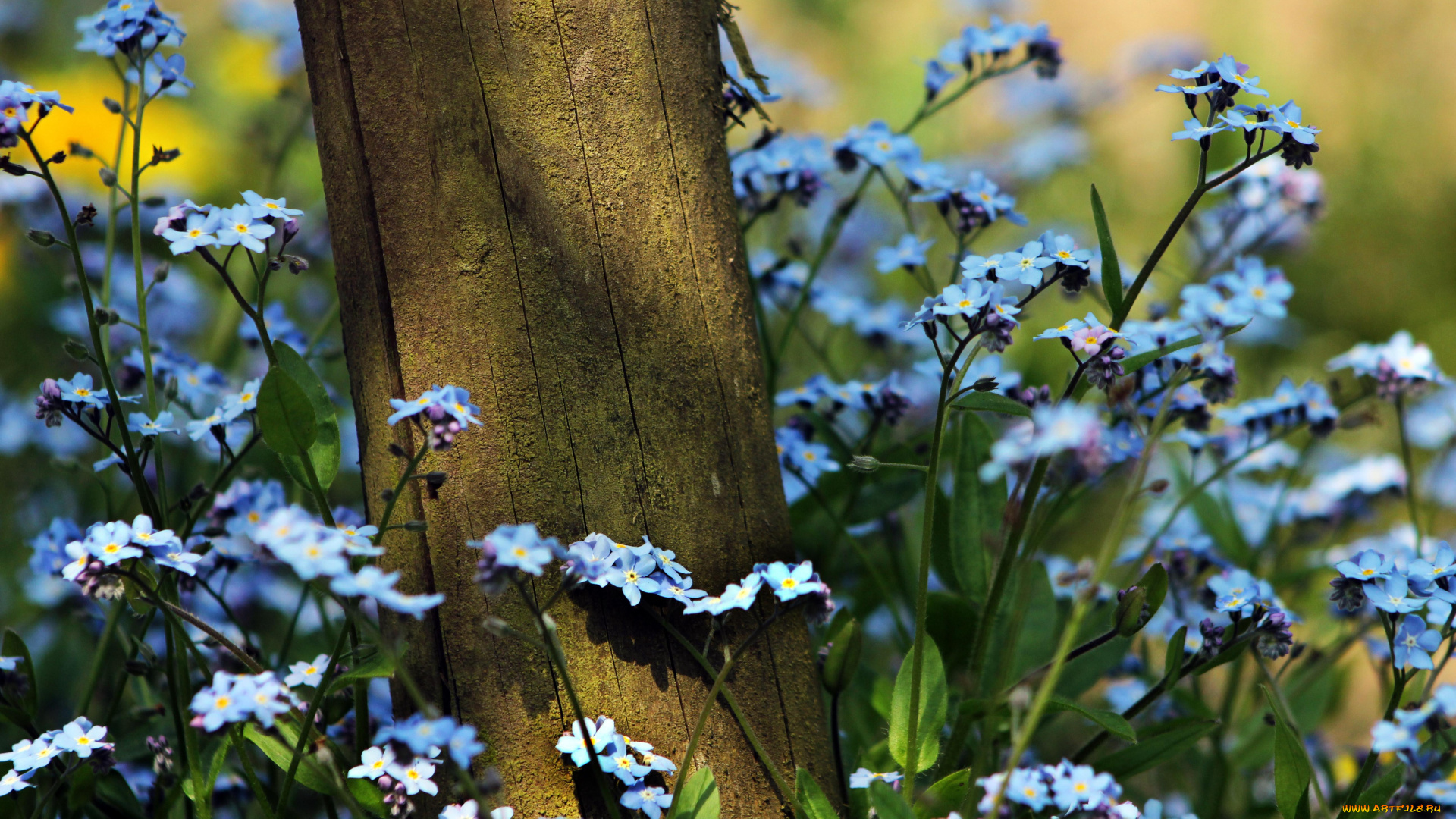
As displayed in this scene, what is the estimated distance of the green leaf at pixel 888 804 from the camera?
130 cm

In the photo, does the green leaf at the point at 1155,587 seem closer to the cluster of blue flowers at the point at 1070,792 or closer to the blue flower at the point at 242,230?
the cluster of blue flowers at the point at 1070,792

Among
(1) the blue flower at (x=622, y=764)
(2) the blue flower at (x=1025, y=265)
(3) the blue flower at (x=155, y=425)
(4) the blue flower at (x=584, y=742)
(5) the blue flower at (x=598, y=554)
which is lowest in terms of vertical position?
(1) the blue flower at (x=622, y=764)

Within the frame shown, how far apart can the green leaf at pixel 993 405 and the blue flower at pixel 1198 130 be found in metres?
0.41

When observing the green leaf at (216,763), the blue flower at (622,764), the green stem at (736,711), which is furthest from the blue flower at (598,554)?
the green leaf at (216,763)

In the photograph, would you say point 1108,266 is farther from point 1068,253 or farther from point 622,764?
point 622,764

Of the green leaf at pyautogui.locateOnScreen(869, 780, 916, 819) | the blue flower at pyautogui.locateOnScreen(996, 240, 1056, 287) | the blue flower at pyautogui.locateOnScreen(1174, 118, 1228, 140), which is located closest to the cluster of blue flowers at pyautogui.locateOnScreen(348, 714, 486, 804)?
the green leaf at pyautogui.locateOnScreen(869, 780, 916, 819)

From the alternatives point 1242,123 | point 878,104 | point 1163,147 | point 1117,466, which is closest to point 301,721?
point 1242,123

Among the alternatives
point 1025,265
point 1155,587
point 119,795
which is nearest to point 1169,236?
point 1025,265

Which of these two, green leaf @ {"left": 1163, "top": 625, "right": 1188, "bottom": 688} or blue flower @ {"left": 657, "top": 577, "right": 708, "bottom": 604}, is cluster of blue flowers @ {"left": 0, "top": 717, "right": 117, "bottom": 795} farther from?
green leaf @ {"left": 1163, "top": 625, "right": 1188, "bottom": 688}

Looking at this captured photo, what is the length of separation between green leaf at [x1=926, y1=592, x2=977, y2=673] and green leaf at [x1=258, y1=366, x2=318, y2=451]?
110 centimetres

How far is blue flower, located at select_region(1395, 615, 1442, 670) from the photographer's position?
58.9 inches

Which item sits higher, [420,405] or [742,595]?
[420,405]

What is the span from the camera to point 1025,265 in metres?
1.56

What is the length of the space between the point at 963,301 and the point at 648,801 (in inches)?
32.0
